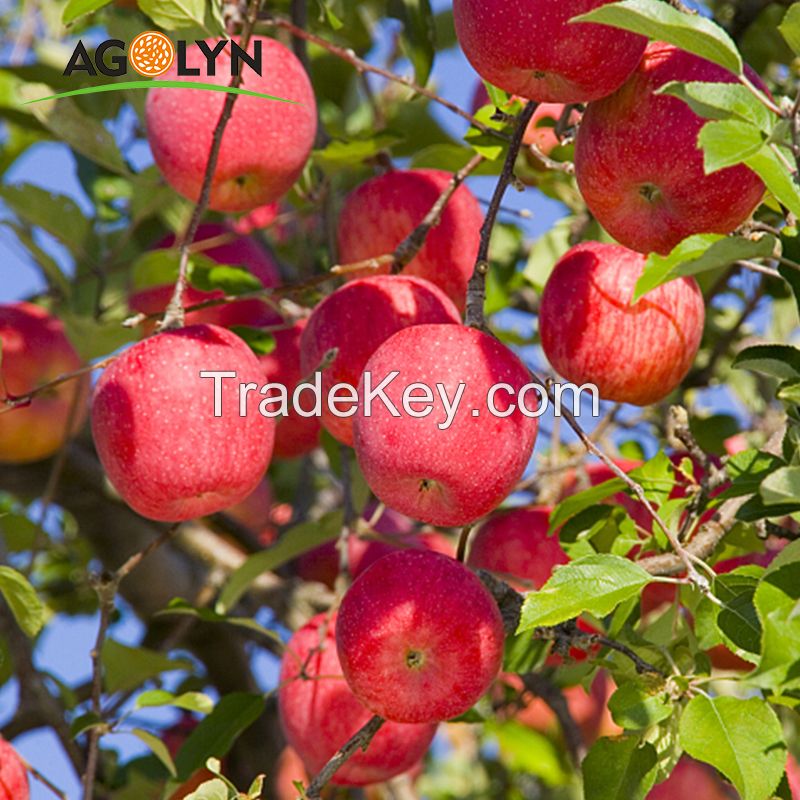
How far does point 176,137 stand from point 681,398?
2.83 ft

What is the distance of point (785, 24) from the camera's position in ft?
3.04

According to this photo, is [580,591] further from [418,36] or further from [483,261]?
[418,36]

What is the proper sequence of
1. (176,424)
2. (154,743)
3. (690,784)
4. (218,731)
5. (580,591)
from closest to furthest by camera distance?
(580,591) → (176,424) → (154,743) → (218,731) → (690,784)

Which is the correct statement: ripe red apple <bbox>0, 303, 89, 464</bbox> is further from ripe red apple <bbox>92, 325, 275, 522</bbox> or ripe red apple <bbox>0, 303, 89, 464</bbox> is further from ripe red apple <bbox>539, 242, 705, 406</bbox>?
ripe red apple <bbox>539, 242, 705, 406</bbox>

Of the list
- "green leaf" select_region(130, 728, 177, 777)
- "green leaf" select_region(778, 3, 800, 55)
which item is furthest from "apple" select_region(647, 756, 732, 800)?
"green leaf" select_region(778, 3, 800, 55)

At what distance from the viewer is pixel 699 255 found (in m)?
0.89

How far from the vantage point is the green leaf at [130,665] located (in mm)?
1612

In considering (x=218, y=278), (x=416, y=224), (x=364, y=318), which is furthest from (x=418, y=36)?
(x=364, y=318)

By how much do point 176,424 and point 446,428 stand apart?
284mm

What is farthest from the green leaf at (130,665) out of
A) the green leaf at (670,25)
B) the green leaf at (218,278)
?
the green leaf at (670,25)

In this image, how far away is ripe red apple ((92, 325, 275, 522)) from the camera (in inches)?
47.5

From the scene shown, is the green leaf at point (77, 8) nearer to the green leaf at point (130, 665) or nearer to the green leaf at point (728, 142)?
the green leaf at point (728, 142)

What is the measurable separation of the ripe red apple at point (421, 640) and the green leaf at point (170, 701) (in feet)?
0.80

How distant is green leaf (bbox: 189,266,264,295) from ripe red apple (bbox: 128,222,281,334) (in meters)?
0.13
